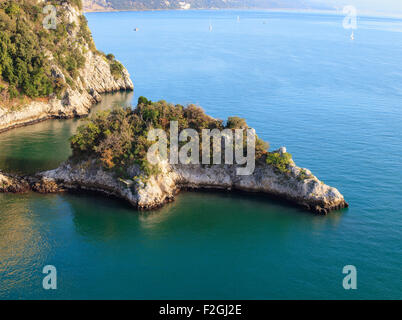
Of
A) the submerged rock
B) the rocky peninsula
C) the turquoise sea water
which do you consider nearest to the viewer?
the turquoise sea water

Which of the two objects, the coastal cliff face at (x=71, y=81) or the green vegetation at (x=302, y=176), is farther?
the coastal cliff face at (x=71, y=81)

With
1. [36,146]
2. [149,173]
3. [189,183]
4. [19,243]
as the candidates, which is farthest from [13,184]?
[189,183]

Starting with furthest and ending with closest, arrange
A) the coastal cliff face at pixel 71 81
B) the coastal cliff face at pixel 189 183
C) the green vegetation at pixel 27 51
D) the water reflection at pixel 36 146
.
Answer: the coastal cliff face at pixel 71 81
the green vegetation at pixel 27 51
the water reflection at pixel 36 146
the coastal cliff face at pixel 189 183

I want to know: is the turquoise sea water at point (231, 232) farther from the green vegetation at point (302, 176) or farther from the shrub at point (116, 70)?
the shrub at point (116, 70)

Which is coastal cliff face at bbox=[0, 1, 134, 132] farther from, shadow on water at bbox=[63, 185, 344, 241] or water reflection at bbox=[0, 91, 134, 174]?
shadow on water at bbox=[63, 185, 344, 241]

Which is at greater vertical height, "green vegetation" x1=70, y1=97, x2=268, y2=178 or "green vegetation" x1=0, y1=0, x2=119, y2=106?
"green vegetation" x1=0, y1=0, x2=119, y2=106

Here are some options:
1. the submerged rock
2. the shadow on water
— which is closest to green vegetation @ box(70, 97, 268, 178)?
the shadow on water

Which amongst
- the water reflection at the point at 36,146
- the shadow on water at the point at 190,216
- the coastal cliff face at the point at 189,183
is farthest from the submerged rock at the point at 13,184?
the shadow on water at the point at 190,216

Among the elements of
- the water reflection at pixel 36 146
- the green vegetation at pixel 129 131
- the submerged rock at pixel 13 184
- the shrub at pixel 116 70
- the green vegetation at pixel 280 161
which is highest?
the shrub at pixel 116 70
